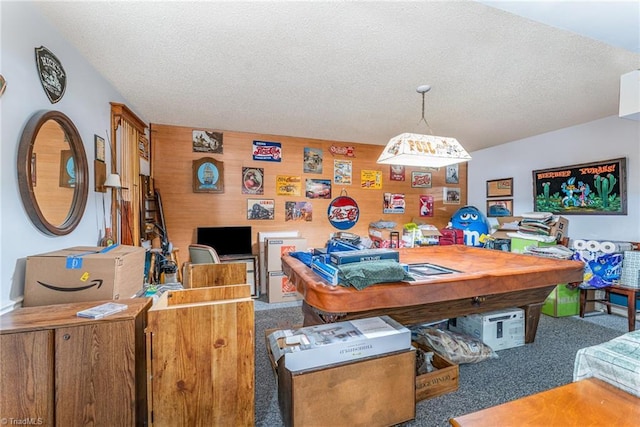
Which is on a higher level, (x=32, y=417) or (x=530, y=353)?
(x=32, y=417)

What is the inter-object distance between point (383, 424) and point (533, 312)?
6.34ft

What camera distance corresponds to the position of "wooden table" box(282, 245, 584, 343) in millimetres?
1524

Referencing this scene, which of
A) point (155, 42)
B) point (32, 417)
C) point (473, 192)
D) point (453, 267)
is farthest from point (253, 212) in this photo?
point (473, 192)

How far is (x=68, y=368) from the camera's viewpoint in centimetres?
127

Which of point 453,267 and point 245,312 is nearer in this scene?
point 245,312

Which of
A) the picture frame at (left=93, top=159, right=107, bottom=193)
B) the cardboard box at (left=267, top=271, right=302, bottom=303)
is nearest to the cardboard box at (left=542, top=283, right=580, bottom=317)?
the cardboard box at (left=267, top=271, right=302, bottom=303)

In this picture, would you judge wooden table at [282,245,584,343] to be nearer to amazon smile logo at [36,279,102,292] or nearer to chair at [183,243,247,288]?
chair at [183,243,247,288]

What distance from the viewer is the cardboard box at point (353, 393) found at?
56.5 inches

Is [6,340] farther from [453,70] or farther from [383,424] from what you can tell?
[453,70]

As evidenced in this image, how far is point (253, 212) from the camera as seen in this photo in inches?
174

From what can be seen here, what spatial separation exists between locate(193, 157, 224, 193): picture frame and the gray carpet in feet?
7.10

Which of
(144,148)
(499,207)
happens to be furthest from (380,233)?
(144,148)

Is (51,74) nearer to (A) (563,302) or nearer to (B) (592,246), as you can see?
(A) (563,302)

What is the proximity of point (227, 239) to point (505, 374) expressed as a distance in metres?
3.59
